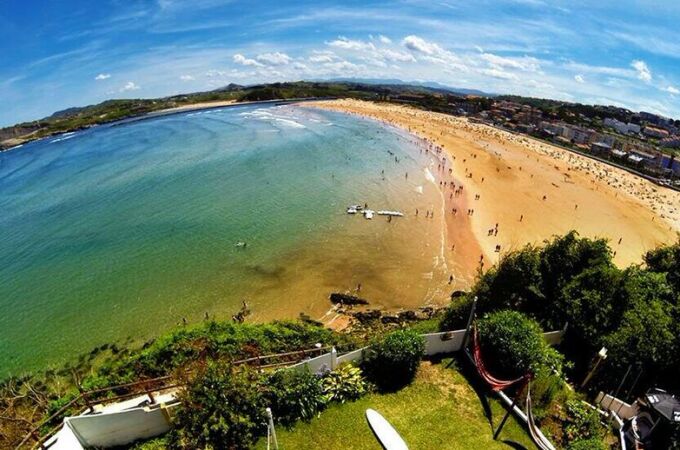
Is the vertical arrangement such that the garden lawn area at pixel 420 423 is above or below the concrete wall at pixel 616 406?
above

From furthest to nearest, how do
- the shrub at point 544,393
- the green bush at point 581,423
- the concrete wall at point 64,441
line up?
→ the shrub at point 544,393, the green bush at point 581,423, the concrete wall at point 64,441

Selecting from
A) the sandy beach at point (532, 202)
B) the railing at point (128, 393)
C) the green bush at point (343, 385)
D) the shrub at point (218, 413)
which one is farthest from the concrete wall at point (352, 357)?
the sandy beach at point (532, 202)

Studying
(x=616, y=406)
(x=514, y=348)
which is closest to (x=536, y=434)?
(x=514, y=348)

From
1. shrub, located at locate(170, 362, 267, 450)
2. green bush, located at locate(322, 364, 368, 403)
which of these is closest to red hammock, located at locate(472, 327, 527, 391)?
green bush, located at locate(322, 364, 368, 403)

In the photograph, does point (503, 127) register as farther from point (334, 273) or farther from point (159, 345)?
point (159, 345)

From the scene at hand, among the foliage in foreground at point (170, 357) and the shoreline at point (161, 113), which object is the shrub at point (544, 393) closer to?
the foliage in foreground at point (170, 357)

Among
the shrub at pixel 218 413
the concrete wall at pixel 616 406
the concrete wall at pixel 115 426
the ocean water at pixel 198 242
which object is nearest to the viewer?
the shrub at pixel 218 413

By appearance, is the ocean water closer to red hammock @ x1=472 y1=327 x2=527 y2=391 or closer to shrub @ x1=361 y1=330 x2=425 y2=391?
shrub @ x1=361 y1=330 x2=425 y2=391

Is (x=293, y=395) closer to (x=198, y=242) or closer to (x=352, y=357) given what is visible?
(x=352, y=357)
